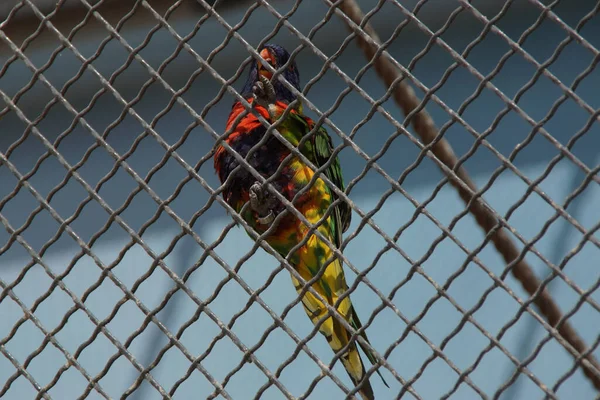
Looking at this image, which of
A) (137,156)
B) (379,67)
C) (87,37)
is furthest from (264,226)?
(87,37)

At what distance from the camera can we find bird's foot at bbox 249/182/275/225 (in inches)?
65.4

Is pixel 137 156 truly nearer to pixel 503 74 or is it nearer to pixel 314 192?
pixel 314 192

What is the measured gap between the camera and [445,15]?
2.45m

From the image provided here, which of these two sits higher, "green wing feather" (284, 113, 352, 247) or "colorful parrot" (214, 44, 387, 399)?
"green wing feather" (284, 113, 352, 247)

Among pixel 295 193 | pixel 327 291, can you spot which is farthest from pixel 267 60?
pixel 327 291

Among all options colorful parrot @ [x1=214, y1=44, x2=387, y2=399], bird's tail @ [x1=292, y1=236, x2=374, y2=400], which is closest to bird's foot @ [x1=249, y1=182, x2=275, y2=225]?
colorful parrot @ [x1=214, y1=44, x2=387, y2=399]

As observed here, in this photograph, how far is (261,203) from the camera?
5.51ft

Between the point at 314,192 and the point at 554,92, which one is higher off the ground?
the point at 554,92

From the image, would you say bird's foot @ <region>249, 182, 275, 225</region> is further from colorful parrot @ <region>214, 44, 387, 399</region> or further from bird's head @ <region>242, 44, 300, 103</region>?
bird's head @ <region>242, 44, 300, 103</region>

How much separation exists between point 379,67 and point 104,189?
1.57 meters

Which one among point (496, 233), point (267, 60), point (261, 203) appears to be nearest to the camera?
point (496, 233)

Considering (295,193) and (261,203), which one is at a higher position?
(295,193)

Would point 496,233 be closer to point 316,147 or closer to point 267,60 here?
point 316,147

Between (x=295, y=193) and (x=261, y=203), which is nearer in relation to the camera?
(x=261, y=203)
